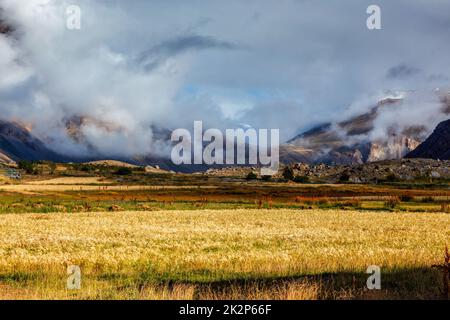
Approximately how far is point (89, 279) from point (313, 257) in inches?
435

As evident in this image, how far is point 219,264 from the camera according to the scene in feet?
77.5

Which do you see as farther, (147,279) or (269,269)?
(269,269)

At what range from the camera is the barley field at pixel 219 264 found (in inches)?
655

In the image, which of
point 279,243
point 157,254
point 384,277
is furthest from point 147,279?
point 279,243

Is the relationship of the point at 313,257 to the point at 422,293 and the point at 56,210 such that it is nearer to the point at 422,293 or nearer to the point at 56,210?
the point at 422,293

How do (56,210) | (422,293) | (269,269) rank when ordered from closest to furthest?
(422,293) < (269,269) < (56,210)

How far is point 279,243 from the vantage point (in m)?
33.2

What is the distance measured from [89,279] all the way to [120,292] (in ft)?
12.7

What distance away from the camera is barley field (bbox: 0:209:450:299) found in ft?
54.5

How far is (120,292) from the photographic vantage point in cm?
1672

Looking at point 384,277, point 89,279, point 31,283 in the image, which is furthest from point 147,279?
point 384,277
